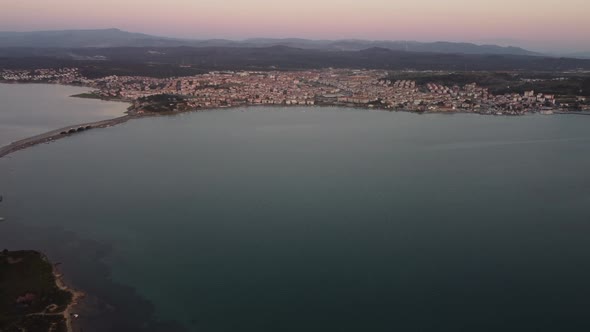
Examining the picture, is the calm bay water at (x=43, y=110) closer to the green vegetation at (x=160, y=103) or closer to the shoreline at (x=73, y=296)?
the green vegetation at (x=160, y=103)

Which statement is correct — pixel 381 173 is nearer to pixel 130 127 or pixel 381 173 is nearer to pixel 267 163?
pixel 267 163

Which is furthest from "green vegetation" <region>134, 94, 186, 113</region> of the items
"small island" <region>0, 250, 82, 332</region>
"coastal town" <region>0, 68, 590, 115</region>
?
"small island" <region>0, 250, 82, 332</region>

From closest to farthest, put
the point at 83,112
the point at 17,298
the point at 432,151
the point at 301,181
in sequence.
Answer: the point at 17,298, the point at 301,181, the point at 432,151, the point at 83,112

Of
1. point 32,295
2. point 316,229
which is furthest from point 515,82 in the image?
point 32,295

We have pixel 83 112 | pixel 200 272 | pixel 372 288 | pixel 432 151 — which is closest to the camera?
pixel 372 288

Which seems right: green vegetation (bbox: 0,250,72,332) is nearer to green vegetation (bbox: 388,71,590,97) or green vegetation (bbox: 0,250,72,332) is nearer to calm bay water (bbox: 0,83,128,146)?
calm bay water (bbox: 0,83,128,146)

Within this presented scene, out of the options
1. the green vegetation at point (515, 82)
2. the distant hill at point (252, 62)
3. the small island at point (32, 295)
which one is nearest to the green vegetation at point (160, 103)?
the distant hill at point (252, 62)

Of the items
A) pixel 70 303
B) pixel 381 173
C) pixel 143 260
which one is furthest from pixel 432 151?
pixel 70 303
